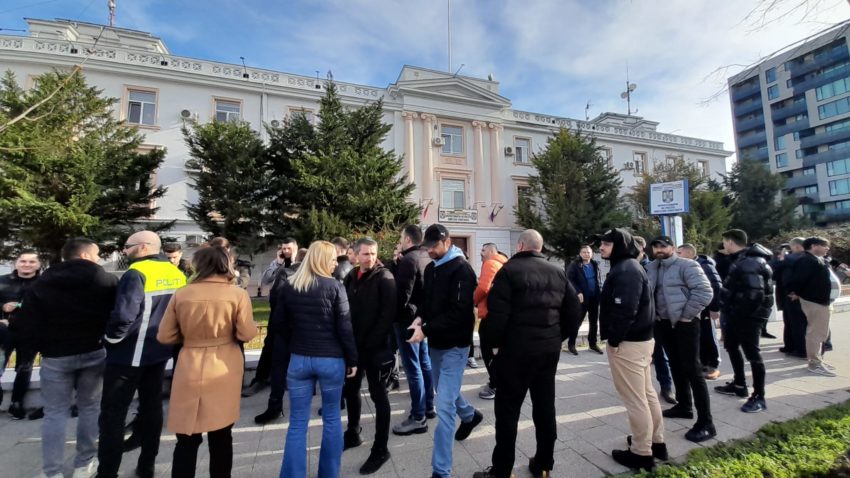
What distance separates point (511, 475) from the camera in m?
2.76

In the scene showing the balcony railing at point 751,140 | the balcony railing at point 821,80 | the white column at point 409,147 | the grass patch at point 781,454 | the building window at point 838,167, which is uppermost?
the balcony railing at point 821,80

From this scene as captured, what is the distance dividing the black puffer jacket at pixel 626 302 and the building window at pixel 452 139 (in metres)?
19.6

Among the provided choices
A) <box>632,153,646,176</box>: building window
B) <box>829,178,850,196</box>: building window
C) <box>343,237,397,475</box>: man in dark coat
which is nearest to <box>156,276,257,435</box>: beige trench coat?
<box>343,237,397,475</box>: man in dark coat

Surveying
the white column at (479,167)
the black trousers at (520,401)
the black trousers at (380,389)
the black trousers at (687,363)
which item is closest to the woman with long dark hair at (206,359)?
the black trousers at (380,389)

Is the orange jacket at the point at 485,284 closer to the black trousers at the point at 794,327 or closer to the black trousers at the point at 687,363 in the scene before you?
the black trousers at the point at 687,363

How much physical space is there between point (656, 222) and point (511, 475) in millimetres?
24411

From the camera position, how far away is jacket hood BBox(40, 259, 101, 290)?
2.92 m

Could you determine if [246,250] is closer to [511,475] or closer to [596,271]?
[596,271]

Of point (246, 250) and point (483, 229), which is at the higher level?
point (483, 229)

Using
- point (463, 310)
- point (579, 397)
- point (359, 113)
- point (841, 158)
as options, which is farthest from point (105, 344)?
point (841, 158)

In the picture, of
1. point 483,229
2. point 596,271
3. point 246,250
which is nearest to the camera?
point 596,271

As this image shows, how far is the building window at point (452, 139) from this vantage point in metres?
22.2

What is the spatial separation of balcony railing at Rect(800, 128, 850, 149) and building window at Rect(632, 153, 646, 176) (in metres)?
41.3

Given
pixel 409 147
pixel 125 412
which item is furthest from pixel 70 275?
pixel 409 147
